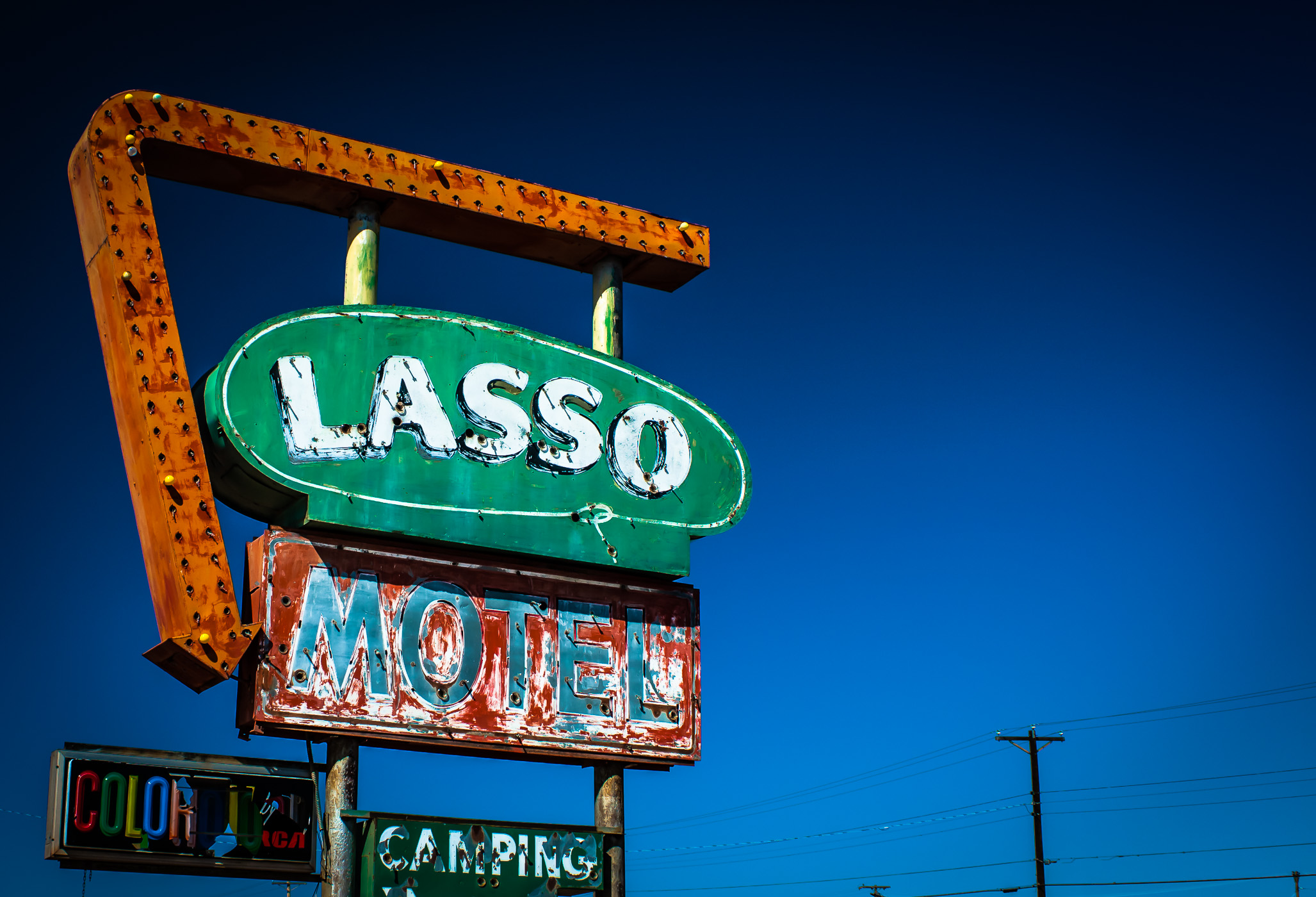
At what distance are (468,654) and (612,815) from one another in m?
1.82

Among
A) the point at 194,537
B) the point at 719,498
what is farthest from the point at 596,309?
the point at 194,537

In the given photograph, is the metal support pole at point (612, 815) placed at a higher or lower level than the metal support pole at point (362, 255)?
lower

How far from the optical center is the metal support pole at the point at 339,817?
10570 millimetres

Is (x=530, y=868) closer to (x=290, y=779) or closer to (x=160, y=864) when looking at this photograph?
(x=290, y=779)

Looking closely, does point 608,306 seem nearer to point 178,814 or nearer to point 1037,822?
point 178,814

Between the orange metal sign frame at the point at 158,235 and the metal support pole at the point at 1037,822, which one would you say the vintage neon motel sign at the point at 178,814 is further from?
the metal support pole at the point at 1037,822

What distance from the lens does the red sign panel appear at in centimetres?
1066

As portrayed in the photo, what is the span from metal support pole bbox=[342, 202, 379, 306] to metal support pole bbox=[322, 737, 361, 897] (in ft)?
11.4

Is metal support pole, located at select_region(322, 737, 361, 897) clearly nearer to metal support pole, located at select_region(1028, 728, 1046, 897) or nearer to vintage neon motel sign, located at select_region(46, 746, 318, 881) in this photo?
vintage neon motel sign, located at select_region(46, 746, 318, 881)

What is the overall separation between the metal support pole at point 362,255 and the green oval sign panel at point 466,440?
17.4 inches

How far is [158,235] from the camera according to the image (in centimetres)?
1100

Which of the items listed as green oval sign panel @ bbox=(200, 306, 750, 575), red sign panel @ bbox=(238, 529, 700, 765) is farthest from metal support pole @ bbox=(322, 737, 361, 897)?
green oval sign panel @ bbox=(200, 306, 750, 575)

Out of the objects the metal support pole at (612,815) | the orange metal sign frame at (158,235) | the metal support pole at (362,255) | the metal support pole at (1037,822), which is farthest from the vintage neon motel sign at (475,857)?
the metal support pole at (1037,822)

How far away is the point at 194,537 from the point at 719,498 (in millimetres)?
4480
